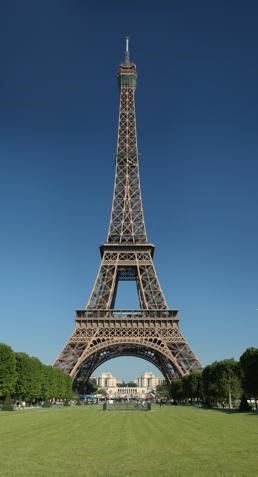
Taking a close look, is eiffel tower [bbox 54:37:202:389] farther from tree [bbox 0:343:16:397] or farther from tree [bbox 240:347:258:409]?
tree [bbox 240:347:258:409]

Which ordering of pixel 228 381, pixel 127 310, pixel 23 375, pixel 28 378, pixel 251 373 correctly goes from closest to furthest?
pixel 251 373, pixel 228 381, pixel 23 375, pixel 28 378, pixel 127 310

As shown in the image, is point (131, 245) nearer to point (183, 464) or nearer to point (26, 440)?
point (26, 440)

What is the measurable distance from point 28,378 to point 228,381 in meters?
27.6

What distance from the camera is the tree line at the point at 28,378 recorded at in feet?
229

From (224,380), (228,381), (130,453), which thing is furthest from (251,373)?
(130,453)

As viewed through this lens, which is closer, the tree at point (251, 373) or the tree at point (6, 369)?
the tree at point (251, 373)

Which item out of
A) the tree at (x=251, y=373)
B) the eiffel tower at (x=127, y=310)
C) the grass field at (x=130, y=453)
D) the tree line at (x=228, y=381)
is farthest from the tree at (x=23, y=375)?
the grass field at (x=130, y=453)

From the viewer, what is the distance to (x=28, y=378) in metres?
77.5

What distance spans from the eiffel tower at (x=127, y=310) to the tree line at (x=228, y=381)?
355 cm

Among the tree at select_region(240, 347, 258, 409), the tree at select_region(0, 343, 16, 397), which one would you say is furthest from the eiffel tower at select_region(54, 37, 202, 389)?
the tree at select_region(240, 347, 258, 409)

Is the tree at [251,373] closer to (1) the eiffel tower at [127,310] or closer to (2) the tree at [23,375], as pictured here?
(1) the eiffel tower at [127,310]

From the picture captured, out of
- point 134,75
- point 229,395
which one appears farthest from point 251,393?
point 134,75

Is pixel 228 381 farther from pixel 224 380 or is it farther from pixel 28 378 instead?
pixel 28 378

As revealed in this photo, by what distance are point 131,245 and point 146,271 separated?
203 inches
